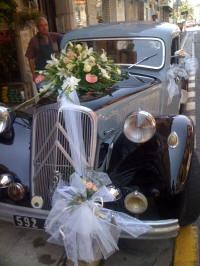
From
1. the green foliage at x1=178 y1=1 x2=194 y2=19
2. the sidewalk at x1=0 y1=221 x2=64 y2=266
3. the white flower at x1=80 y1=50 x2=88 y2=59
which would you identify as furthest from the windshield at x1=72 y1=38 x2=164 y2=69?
the green foliage at x1=178 y1=1 x2=194 y2=19

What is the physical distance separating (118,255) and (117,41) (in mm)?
2459

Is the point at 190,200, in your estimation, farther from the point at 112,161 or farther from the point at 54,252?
the point at 54,252

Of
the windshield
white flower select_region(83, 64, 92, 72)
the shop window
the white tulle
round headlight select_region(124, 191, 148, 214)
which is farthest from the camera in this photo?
the shop window

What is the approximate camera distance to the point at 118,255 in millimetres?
2320

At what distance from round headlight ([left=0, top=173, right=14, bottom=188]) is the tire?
4.01 ft

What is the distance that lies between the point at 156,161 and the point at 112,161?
33 centimetres

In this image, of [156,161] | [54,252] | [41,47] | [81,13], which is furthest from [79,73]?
[81,13]

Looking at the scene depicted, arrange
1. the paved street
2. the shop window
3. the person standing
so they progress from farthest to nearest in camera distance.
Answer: the shop window < the person standing < the paved street

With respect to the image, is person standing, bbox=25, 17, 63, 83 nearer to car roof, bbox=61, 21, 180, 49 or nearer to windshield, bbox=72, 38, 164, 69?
car roof, bbox=61, 21, 180, 49

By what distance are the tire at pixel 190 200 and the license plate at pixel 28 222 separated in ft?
3.13

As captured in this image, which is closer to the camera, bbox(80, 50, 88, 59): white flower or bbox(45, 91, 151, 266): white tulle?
bbox(45, 91, 151, 266): white tulle

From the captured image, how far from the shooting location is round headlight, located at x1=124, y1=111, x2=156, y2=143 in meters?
2.09

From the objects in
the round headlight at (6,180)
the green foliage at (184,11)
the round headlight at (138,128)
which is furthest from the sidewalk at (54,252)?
the green foliage at (184,11)

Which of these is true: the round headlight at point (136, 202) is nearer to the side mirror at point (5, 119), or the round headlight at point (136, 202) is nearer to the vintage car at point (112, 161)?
the vintage car at point (112, 161)
